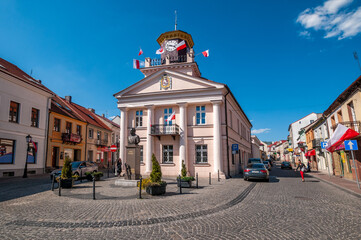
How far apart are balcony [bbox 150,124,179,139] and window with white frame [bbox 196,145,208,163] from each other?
2.73m

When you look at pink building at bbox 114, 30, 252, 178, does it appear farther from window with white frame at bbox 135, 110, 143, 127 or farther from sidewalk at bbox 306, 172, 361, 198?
sidewalk at bbox 306, 172, 361, 198

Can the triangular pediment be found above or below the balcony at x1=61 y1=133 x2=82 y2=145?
above

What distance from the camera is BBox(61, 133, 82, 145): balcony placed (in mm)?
27938

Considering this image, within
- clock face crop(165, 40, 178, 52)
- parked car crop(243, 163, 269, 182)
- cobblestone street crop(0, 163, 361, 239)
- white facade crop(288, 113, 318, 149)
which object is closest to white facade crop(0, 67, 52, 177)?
cobblestone street crop(0, 163, 361, 239)

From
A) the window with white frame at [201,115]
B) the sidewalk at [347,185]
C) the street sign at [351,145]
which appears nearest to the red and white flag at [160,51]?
the window with white frame at [201,115]

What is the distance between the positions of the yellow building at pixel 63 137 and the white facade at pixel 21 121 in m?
1.44

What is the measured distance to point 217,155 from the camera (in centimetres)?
2016

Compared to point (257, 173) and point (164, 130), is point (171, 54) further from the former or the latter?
point (257, 173)

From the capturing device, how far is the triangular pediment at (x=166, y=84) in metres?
21.7

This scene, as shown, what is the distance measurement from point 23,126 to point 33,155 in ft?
10.6

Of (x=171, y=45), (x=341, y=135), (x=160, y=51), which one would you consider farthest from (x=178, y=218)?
(x=171, y=45)

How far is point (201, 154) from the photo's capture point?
70.1 feet

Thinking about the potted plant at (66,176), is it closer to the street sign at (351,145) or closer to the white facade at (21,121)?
the white facade at (21,121)

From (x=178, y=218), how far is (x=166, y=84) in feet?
56.1
